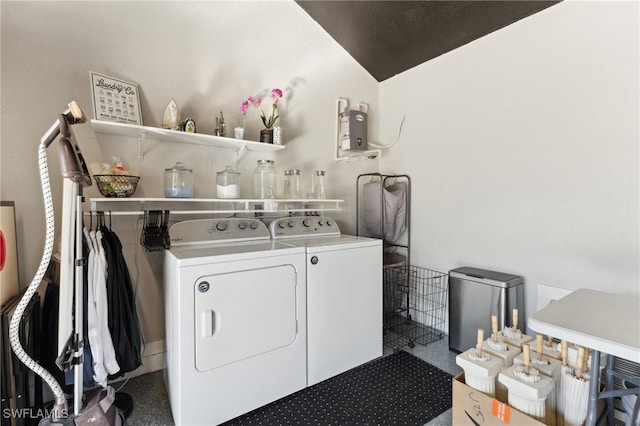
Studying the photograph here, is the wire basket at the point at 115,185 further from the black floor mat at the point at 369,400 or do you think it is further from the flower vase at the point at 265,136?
the black floor mat at the point at 369,400

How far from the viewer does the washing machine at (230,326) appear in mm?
1570

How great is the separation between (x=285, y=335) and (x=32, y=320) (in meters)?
1.35

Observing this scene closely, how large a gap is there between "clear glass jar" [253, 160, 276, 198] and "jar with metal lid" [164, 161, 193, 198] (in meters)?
0.54

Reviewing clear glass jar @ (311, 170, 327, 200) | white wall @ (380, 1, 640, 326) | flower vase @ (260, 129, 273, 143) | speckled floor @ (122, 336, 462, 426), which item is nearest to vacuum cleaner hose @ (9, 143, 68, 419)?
speckled floor @ (122, 336, 462, 426)

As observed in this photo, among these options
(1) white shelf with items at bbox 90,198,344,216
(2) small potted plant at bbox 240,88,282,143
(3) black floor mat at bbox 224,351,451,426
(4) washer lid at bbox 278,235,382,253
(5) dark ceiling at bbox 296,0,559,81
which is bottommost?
(3) black floor mat at bbox 224,351,451,426

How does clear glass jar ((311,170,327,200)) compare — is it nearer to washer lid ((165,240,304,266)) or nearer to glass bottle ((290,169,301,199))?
glass bottle ((290,169,301,199))

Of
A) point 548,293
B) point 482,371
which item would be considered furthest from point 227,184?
point 548,293

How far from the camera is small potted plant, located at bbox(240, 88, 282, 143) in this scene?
246cm

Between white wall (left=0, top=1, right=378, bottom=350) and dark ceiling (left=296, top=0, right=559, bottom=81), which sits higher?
dark ceiling (left=296, top=0, right=559, bottom=81)

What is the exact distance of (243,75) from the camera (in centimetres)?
252

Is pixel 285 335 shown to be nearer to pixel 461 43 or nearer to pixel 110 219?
pixel 110 219

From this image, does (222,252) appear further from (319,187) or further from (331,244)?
(319,187)

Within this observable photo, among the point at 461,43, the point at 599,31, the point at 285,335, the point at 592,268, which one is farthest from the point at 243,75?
the point at 592,268

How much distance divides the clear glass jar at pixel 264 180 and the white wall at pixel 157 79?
0.10 m
